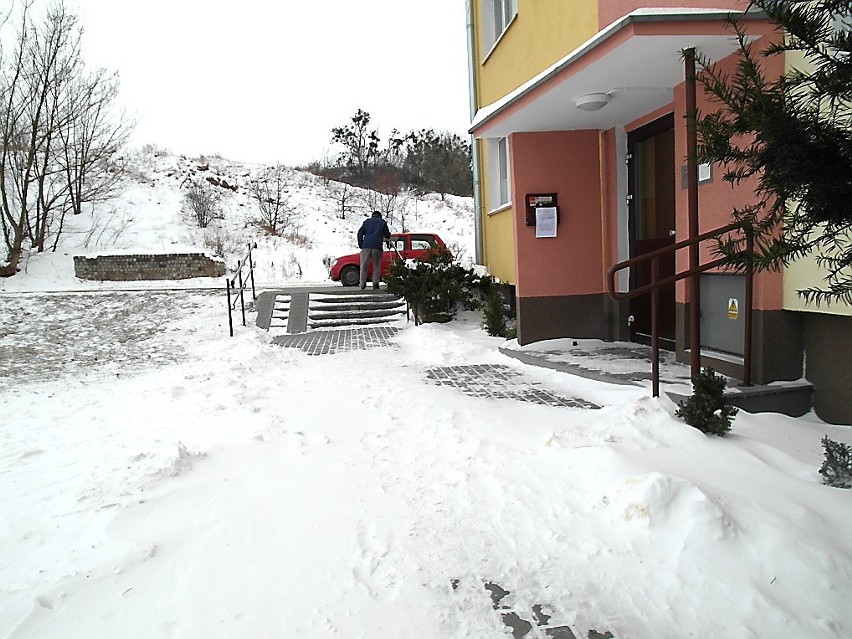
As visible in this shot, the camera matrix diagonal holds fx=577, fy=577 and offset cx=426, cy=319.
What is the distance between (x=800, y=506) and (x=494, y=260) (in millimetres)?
8025

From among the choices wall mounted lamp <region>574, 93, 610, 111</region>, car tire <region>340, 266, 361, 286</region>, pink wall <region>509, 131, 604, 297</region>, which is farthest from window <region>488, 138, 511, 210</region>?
car tire <region>340, 266, 361, 286</region>

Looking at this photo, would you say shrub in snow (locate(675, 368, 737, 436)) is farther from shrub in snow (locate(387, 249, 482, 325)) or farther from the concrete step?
the concrete step

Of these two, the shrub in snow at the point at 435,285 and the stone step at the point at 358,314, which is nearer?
the shrub in snow at the point at 435,285

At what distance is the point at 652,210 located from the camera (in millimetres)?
6598

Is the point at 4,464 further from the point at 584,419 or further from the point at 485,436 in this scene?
the point at 584,419

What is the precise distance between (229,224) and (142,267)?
11.3 metres

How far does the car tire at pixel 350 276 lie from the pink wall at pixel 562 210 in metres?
8.29

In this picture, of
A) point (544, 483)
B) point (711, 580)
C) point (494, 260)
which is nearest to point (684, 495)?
point (711, 580)

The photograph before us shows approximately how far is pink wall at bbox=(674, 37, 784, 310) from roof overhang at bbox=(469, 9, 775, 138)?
248mm

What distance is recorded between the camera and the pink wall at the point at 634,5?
4.25 m

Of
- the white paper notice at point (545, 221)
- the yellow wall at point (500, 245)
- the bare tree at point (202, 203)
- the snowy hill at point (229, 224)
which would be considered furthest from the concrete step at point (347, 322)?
the bare tree at point (202, 203)

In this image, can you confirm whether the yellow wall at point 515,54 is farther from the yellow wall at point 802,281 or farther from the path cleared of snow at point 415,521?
the path cleared of snow at point 415,521

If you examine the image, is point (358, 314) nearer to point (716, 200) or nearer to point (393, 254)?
point (393, 254)

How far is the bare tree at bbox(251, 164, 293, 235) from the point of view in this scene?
2990cm
